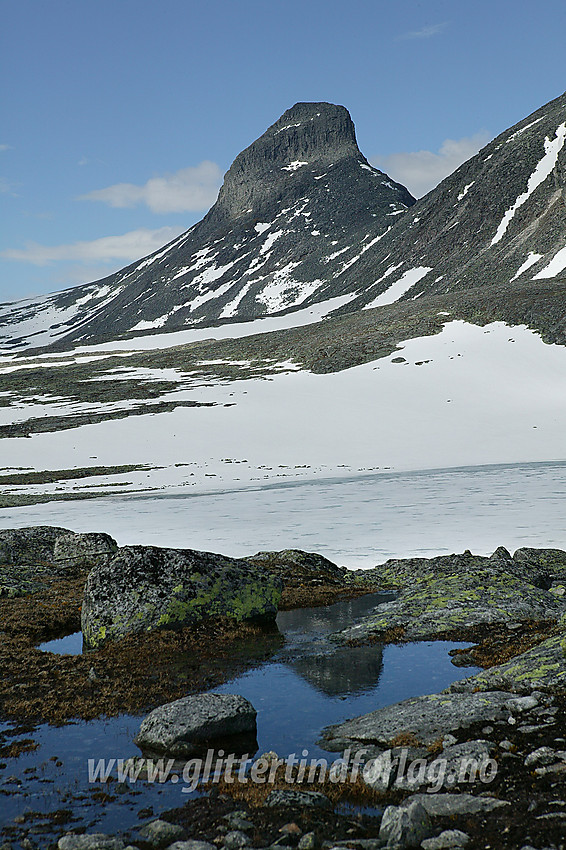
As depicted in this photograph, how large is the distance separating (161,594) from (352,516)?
55.3 ft

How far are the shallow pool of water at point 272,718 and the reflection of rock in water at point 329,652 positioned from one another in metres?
0.02

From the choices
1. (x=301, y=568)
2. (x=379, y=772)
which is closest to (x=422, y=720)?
(x=379, y=772)

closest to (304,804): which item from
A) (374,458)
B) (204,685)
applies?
(204,685)

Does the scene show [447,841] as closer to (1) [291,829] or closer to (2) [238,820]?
(1) [291,829]

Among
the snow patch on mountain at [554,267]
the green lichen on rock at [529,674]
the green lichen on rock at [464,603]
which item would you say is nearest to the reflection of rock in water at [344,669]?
the green lichen on rock at [464,603]

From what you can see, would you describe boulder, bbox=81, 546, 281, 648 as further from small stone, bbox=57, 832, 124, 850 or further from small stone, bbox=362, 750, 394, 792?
small stone, bbox=57, 832, 124, 850

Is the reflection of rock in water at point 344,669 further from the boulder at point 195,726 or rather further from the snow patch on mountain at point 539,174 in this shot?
the snow patch on mountain at point 539,174

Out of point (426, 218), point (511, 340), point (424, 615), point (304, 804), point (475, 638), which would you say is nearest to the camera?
point (304, 804)

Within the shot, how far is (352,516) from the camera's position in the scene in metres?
30.9

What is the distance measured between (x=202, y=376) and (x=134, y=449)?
37.5 m

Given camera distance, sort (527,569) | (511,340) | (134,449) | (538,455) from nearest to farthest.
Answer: (527,569) → (538,455) → (134,449) → (511,340)

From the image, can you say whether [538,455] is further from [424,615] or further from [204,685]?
[204,685]

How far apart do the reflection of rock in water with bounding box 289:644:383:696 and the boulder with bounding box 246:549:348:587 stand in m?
6.03

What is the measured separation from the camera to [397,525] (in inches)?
1104
